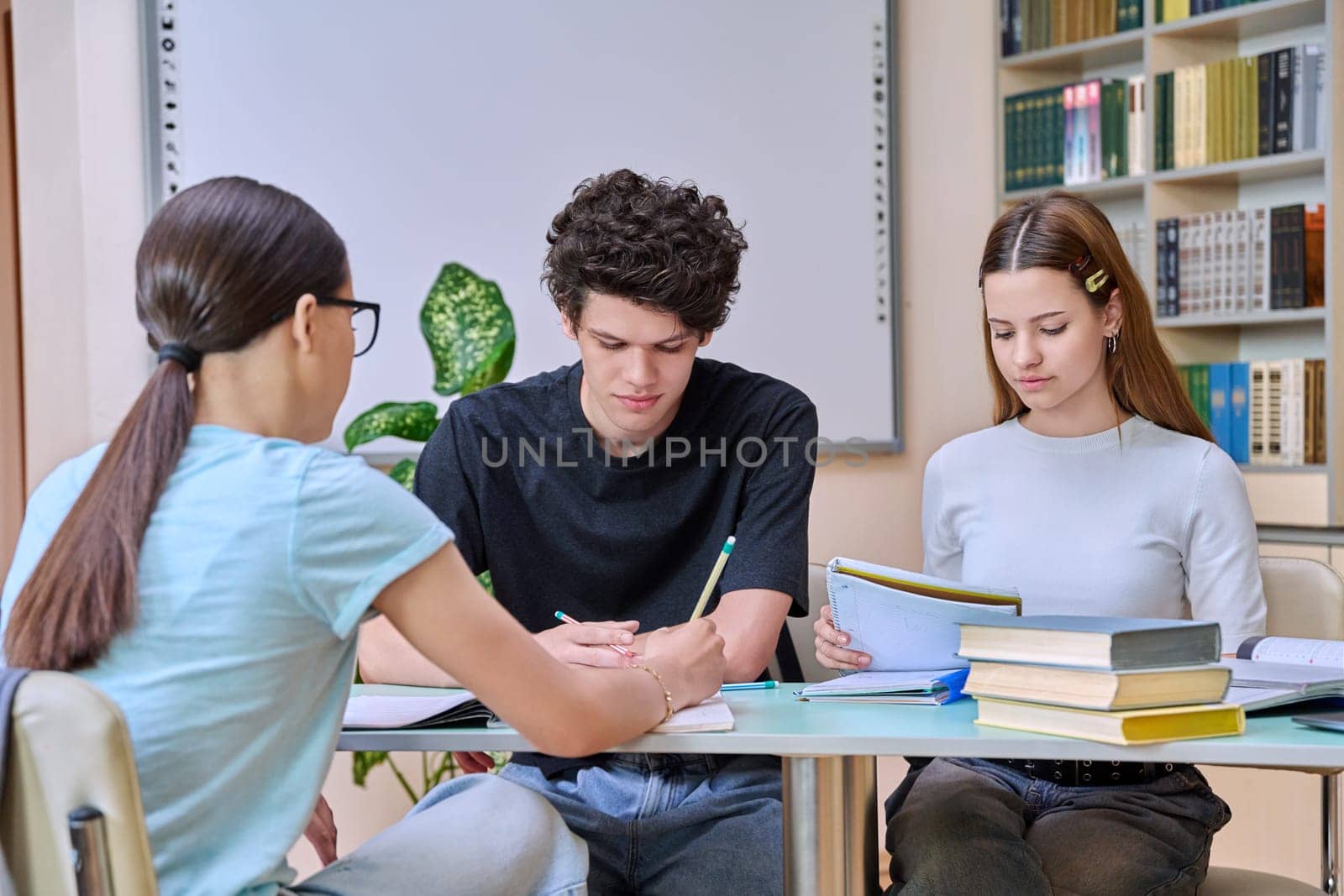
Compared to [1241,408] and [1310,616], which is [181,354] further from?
[1241,408]

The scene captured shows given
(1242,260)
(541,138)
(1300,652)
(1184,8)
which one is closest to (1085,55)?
(1184,8)

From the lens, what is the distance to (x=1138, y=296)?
5.92ft

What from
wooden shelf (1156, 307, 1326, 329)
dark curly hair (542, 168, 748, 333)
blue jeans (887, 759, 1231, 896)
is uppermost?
dark curly hair (542, 168, 748, 333)

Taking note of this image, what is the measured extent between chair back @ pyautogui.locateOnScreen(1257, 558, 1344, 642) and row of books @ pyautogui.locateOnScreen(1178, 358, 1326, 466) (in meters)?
1.45

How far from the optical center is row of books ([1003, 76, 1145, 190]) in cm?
344

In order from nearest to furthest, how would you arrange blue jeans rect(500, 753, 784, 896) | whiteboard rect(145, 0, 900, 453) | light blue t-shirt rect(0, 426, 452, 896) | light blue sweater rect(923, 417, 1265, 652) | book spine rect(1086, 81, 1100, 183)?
1. light blue t-shirt rect(0, 426, 452, 896)
2. blue jeans rect(500, 753, 784, 896)
3. light blue sweater rect(923, 417, 1265, 652)
4. whiteboard rect(145, 0, 900, 453)
5. book spine rect(1086, 81, 1100, 183)

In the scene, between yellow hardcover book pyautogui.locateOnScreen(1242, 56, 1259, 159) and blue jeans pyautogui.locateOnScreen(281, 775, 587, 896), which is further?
yellow hardcover book pyautogui.locateOnScreen(1242, 56, 1259, 159)

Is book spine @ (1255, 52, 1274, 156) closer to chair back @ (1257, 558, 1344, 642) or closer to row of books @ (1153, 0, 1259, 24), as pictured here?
row of books @ (1153, 0, 1259, 24)

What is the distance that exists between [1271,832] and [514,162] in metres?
2.34

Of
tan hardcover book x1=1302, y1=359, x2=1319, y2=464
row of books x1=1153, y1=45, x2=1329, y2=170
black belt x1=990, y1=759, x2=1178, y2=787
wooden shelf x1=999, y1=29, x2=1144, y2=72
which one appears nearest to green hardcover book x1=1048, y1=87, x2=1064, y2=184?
wooden shelf x1=999, y1=29, x2=1144, y2=72

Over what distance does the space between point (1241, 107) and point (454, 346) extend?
6.83 ft

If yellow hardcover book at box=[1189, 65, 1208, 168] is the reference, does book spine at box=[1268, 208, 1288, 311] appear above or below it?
below

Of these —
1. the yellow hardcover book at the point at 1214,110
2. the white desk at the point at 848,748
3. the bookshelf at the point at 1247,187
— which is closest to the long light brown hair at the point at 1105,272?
the white desk at the point at 848,748

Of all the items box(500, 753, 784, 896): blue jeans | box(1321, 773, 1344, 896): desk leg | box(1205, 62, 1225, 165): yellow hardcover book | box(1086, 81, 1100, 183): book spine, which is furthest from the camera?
box(1086, 81, 1100, 183): book spine
